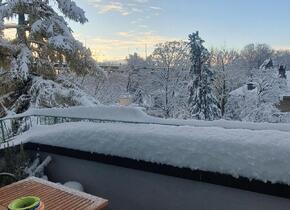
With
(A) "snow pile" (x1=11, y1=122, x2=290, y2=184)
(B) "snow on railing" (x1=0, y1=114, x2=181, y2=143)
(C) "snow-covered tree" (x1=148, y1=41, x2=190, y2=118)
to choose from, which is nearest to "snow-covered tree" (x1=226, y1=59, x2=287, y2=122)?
(C) "snow-covered tree" (x1=148, y1=41, x2=190, y2=118)

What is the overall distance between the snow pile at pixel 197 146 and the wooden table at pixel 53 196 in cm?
84

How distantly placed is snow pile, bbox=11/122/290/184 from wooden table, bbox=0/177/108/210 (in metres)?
0.84

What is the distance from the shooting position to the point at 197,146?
2.82 meters

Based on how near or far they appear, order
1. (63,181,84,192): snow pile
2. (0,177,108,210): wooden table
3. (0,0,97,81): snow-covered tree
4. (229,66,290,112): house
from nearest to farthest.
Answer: (0,177,108,210): wooden table < (63,181,84,192): snow pile < (0,0,97,81): snow-covered tree < (229,66,290,112): house

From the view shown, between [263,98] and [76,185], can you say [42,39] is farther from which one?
[263,98]

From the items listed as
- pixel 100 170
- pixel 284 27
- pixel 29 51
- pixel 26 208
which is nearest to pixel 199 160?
pixel 100 170

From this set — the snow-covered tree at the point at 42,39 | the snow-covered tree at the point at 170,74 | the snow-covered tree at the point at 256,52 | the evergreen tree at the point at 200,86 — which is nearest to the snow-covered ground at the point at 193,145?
the snow-covered tree at the point at 42,39

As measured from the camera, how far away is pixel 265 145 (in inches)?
101

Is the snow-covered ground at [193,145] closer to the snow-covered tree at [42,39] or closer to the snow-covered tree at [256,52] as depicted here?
the snow-covered tree at [42,39]

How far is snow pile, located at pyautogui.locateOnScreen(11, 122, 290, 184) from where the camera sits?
8.01ft

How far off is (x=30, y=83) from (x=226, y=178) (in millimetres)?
9982

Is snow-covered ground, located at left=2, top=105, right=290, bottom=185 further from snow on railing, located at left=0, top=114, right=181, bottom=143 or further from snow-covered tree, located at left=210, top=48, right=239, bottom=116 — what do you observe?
snow-covered tree, located at left=210, top=48, right=239, bottom=116

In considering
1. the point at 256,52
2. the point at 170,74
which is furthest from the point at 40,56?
the point at 256,52

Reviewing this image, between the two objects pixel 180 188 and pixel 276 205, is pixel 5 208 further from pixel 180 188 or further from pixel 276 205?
pixel 276 205
